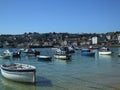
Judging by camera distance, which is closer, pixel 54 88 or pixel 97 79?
pixel 54 88

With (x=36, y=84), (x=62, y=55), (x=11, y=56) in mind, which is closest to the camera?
(x=36, y=84)

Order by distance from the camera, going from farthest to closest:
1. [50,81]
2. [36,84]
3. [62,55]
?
[62,55] < [50,81] < [36,84]

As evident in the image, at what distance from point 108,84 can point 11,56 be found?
6048 centimetres

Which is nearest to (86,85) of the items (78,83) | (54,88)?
(78,83)

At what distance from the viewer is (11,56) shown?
89.9m

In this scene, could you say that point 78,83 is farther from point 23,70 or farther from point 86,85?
point 23,70

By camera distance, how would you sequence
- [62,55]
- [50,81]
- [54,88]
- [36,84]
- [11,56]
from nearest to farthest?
[54,88] → [36,84] → [50,81] → [62,55] → [11,56]

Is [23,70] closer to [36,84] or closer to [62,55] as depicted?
[36,84]

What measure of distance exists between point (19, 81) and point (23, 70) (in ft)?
6.47

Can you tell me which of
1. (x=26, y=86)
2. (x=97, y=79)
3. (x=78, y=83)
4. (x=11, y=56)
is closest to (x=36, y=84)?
(x=26, y=86)

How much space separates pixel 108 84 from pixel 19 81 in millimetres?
10470

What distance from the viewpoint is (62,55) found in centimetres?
7562

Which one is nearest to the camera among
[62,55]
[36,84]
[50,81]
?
[36,84]

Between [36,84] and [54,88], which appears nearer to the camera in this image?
[54,88]
